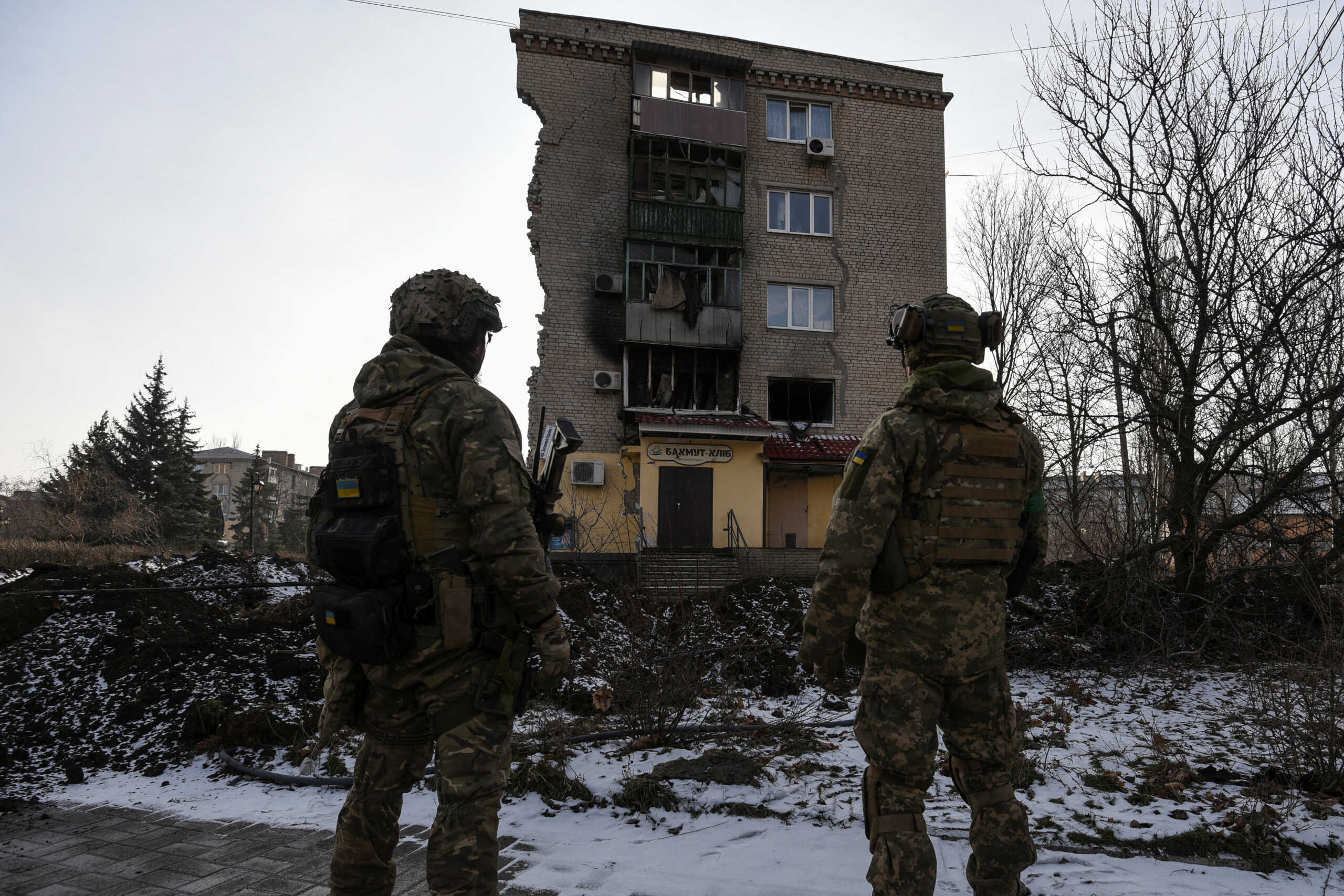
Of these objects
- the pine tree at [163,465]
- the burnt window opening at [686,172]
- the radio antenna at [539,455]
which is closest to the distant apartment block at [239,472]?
the pine tree at [163,465]

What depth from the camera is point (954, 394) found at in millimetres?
2609

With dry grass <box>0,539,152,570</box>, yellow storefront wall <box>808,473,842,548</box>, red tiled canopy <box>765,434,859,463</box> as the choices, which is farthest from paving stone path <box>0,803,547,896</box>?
yellow storefront wall <box>808,473,842,548</box>

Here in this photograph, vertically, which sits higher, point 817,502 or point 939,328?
point 817,502

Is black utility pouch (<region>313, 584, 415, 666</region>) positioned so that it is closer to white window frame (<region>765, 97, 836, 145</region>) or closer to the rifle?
the rifle

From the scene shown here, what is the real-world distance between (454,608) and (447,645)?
11 cm

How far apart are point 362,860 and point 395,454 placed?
4.13 ft

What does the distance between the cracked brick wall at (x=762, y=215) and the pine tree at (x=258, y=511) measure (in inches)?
1055

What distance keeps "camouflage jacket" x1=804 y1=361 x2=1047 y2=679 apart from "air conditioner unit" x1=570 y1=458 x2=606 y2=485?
15.4 metres

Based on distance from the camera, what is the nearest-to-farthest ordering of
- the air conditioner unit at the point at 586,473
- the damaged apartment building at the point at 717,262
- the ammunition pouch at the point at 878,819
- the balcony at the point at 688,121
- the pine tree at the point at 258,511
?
the ammunition pouch at the point at 878,819
the air conditioner unit at the point at 586,473
the damaged apartment building at the point at 717,262
the balcony at the point at 688,121
the pine tree at the point at 258,511

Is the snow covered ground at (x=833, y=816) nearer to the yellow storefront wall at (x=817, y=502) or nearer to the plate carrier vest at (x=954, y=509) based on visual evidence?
the plate carrier vest at (x=954, y=509)

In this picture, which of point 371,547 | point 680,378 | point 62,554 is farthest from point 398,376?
point 680,378

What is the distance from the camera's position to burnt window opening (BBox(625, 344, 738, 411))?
60.9ft

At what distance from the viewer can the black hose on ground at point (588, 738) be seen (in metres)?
4.14

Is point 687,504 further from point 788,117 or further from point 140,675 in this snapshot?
point 140,675
